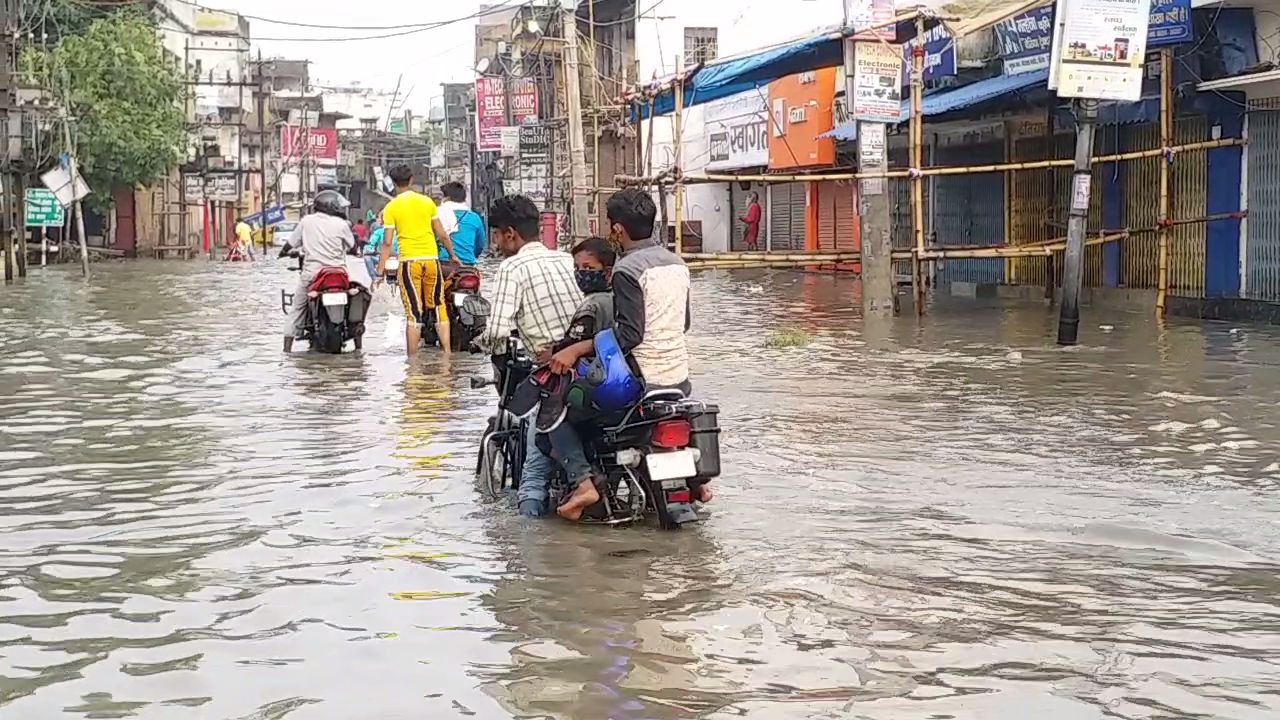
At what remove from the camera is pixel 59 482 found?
8219mm

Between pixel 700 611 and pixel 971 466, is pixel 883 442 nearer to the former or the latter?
pixel 971 466

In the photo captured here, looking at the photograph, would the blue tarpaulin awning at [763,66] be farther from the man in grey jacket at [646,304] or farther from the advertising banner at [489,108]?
the advertising banner at [489,108]

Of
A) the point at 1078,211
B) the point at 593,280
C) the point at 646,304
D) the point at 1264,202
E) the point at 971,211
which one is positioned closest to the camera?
the point at 646,304

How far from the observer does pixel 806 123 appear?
97.9ft

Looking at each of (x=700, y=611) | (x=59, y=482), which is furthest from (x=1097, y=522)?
(x=59, y=482)

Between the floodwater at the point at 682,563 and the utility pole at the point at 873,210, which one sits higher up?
the utility pole at the point at 873,210

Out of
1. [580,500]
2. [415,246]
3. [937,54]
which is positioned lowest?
[580,500]

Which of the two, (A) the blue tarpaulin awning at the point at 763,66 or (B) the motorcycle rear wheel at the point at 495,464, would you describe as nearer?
(B) the motorcycle rear wheel at the point at 495,464

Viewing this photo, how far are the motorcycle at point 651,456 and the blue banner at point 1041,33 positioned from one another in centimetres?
1078

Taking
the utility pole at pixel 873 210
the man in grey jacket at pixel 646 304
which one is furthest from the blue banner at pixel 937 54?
the man in grey jacket at pixel 646 304

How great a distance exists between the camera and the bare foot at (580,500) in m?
6.97

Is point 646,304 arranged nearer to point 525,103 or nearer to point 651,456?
point 651,456

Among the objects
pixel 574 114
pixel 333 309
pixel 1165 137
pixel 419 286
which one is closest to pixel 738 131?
pixel 574 114

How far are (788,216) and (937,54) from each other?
48.9 feet
